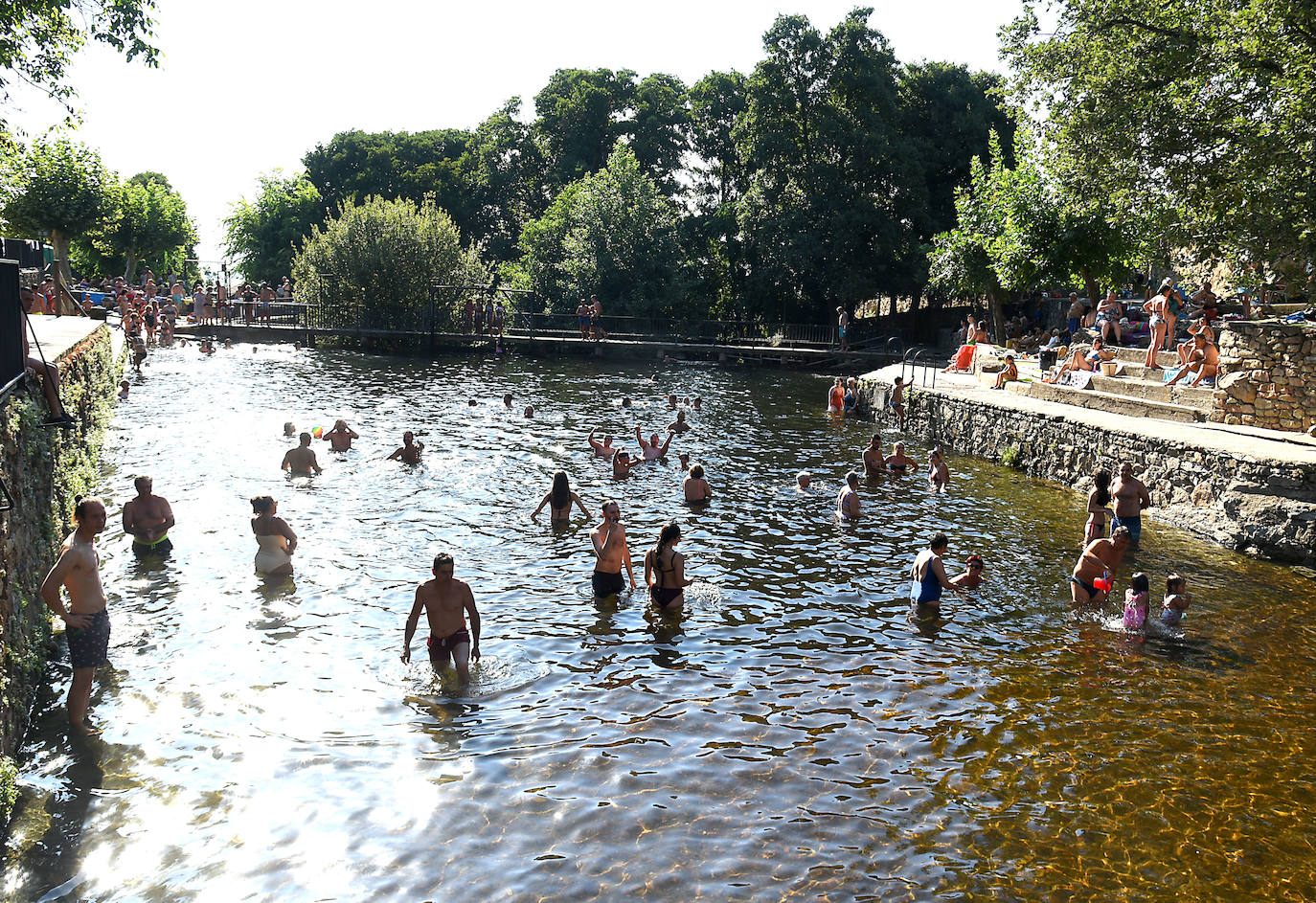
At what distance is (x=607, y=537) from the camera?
11914 mm

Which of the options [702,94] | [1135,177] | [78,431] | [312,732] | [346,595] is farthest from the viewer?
[702,94]

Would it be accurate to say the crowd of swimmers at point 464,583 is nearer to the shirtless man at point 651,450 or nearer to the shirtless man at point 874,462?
the shirtless man at point 874,462

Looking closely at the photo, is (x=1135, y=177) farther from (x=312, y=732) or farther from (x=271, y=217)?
(x=271, y=217)

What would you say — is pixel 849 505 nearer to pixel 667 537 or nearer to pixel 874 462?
pixel 874 462

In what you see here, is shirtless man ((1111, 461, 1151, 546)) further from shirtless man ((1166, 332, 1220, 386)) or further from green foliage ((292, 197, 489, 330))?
green foliage ((292, 197, 489, 330))

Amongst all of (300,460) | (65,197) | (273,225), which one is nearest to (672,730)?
(300,460)

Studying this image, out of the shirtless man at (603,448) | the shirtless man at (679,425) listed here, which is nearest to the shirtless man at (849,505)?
the shirtless man at (603,448)

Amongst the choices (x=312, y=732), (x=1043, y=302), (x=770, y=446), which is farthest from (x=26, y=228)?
(x=1043, y=302)

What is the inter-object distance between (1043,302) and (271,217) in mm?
56076

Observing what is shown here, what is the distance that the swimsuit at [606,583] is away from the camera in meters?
12.0

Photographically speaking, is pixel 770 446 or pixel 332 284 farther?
pixel 332 284

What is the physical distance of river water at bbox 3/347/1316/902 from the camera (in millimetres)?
6727

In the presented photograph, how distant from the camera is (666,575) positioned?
456 inches

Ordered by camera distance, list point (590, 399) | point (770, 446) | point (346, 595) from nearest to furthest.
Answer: point (346, 595), point (770, 446), point (590, 399)
